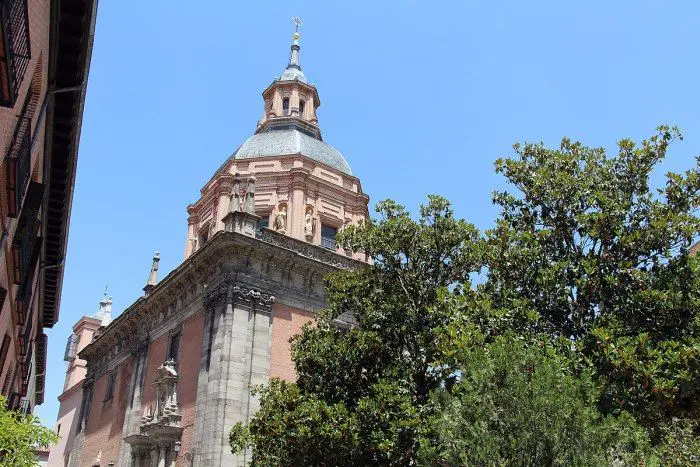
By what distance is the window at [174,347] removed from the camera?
75.2ft

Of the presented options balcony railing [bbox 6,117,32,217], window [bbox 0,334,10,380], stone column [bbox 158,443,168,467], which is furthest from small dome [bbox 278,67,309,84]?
balcony railing [bbox 6,117,32,217]

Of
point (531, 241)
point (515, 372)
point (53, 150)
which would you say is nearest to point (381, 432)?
point (515, 372)

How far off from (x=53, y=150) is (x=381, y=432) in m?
8.61

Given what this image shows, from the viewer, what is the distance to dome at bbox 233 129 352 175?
1160 inches

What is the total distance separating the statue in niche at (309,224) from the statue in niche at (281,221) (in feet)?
2.85

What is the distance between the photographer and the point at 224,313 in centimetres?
2003

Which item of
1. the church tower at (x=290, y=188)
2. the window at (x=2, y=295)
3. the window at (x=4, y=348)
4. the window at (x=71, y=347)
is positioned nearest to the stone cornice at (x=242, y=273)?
the church tower at (x=290, y=188)

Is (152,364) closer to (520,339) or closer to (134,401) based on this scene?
(134,401)

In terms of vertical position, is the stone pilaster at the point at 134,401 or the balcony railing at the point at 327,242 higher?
the balcony railing at the point at 327,242

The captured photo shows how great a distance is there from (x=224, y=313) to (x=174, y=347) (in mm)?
4465

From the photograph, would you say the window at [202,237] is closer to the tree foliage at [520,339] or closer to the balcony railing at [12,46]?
the tree foliage at [520,339]

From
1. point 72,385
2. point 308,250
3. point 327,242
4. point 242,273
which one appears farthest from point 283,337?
point 72,385

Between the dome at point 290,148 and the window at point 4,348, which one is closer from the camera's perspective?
the window at point 4,348

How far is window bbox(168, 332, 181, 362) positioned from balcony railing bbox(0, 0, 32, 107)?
16.5 meters
